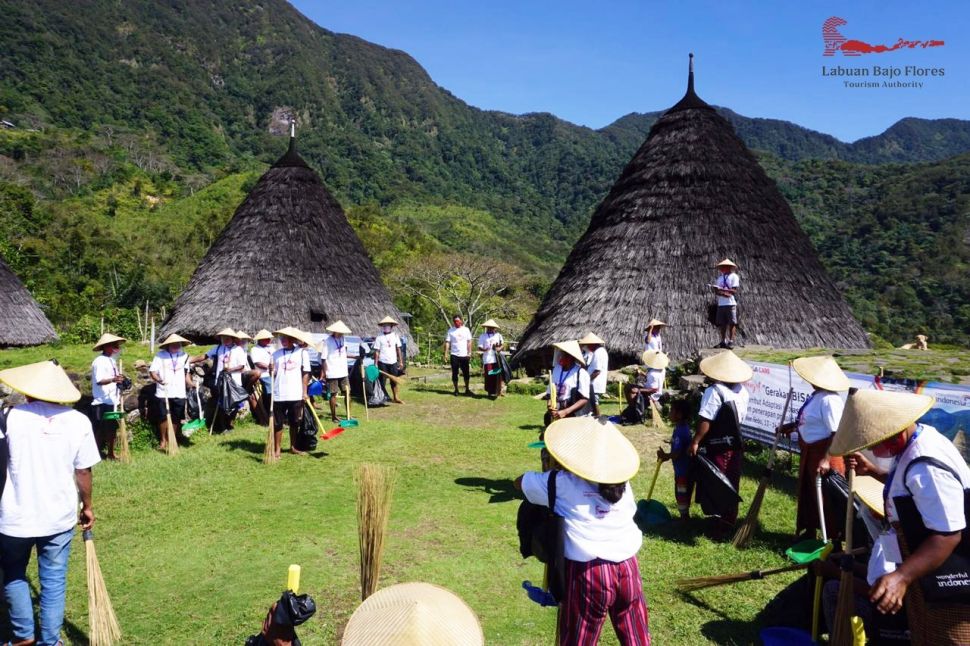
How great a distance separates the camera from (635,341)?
1253 centimetres

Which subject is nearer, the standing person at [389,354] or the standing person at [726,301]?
the standing person at [726,301]

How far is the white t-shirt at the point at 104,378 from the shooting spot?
25.6 ft

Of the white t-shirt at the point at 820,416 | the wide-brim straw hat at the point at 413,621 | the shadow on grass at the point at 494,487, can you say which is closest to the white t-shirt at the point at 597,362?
the shadow on grass at the point at 494,487

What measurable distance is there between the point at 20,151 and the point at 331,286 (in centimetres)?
4943

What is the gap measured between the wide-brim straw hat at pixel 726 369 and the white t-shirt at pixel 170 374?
23.2 ft

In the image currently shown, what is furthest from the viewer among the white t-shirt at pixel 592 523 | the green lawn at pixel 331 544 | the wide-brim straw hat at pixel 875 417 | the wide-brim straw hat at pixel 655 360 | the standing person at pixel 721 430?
the wide-brim straw hat at pixel 655 360

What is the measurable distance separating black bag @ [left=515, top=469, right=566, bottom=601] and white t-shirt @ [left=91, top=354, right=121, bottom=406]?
6.77 m

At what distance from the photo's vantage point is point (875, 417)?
285 cm

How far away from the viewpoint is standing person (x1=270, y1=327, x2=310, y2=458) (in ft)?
26.8

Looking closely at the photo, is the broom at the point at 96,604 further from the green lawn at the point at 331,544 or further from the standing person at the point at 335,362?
the standing person at the point at 335,362

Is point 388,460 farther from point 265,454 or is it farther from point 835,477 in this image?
point 835,477

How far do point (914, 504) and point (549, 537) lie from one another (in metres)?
1.61

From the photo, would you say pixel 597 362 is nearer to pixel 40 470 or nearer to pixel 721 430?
pixel 721 430

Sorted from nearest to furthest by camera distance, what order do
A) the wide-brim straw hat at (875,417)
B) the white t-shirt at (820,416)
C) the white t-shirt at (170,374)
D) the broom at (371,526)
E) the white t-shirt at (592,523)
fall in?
the wide-brim straw hat at (875,417) < the white t-shirt at (592,523) < the broom at (371,526) < the white t-shirt at (820,416) < the white t-shirt at (170,374)
